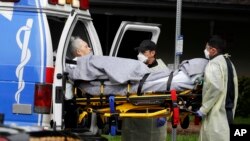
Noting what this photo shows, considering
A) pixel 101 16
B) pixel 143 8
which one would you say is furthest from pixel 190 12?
pixel 101 16

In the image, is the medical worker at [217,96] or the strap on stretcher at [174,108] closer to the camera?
the strap on stretcher at [174,108]

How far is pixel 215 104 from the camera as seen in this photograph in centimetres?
848

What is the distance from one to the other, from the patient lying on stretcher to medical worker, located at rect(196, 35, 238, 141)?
20cm

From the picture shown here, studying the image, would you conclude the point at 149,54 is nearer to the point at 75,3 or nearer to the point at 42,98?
the point at 75,3

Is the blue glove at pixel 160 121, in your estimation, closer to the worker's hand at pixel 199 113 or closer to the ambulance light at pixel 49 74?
the worker's hand at pixel 199 113

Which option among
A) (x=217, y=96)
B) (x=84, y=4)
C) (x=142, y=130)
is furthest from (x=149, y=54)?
(x=142, y=130)

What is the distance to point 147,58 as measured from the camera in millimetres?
9125

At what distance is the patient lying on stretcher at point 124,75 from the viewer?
314 inches

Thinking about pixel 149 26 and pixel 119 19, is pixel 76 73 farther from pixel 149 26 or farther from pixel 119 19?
pixel 119 19

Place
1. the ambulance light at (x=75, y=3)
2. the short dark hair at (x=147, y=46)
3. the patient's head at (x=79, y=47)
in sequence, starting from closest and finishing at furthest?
the ambulance light at (x=75, y=3)
the patient's head at (x=79, y=47)
the short dark hair at (x=147, y=46)

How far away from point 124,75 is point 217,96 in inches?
46.3

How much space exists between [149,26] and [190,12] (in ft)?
29.2

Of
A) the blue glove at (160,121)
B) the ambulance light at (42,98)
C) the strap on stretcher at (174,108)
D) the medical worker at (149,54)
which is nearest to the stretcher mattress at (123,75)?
the strap on stretcher at (174,108)

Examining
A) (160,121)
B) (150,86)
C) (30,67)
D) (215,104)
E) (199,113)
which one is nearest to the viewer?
(30,67)
